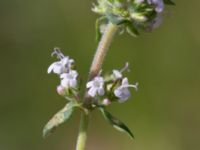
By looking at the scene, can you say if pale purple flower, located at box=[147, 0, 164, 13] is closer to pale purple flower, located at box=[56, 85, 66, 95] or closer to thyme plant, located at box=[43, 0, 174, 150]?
thyme plant, located at box=[43, 0, 174, 150]

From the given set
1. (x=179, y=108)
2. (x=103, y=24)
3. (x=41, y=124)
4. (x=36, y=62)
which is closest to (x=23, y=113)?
(x=41, y=124)

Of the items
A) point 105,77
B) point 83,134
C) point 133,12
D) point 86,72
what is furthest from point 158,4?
point 86,72

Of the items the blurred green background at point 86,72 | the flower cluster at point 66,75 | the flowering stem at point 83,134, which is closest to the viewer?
the flowering stem at point 83,134

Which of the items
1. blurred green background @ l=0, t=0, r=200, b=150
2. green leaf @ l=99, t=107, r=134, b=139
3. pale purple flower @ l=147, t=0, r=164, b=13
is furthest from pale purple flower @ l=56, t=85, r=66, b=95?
blurred green background @ l=0, t=0, r=200, b=150

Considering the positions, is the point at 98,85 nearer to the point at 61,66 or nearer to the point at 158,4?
the point at 61,66

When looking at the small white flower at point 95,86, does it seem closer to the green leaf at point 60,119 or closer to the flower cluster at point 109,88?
the flower cluster at point 109,88

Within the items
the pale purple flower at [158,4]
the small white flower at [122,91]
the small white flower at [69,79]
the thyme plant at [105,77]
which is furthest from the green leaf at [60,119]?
the pale purple flower at [158,4]
